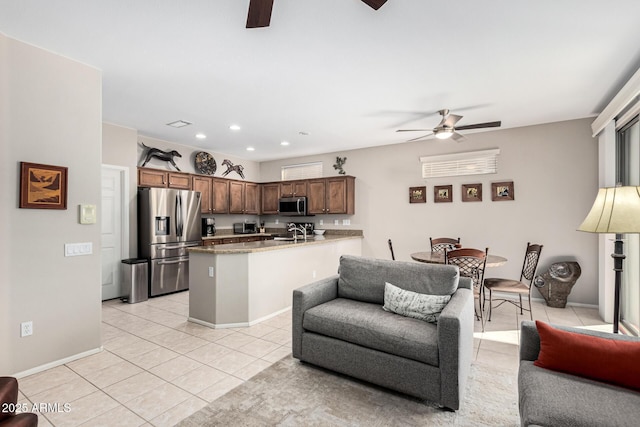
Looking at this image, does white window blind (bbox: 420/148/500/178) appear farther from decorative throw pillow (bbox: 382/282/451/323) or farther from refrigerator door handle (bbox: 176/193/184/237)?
refrigerator door handle (bbox: 176/193/184/237)

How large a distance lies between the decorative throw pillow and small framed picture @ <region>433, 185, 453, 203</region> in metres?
3.22

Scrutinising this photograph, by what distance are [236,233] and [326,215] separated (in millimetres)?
2133

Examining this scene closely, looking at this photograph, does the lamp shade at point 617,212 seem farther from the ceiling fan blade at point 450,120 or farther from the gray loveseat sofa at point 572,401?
the ceiling fan blade at point 450,120

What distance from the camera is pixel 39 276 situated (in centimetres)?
266

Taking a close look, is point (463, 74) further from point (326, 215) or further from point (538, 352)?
point (326, 215)

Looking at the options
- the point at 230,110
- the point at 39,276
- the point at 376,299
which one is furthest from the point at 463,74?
the point at 39,276

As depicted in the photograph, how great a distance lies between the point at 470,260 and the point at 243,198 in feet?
16.6

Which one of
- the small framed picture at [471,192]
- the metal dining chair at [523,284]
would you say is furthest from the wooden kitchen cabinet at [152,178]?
the metal dining chair at [523,284]

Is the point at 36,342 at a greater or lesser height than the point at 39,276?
lesser

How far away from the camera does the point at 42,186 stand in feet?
8.79

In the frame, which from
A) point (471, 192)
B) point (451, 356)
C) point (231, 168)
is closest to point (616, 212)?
point (451, 356)

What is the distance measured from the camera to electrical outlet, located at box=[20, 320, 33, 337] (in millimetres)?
2562

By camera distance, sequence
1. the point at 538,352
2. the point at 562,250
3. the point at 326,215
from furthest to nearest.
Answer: the point at 326,215 → the point at 562,250 → the point at 538,352

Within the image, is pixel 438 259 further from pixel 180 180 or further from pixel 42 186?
pixel 180 180
